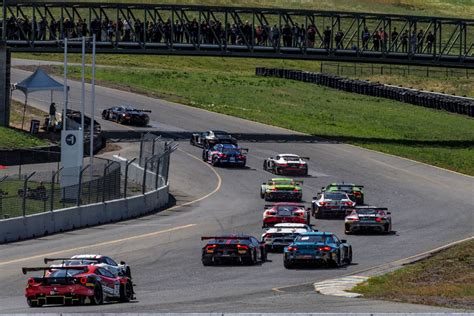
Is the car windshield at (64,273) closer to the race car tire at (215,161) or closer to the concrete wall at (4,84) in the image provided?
the race car tire at (215,161)

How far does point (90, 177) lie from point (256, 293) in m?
19.0

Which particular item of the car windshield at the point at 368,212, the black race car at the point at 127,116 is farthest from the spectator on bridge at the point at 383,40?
the car windshield at the point at 368,212

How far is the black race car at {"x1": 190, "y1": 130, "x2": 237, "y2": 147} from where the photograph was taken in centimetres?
8062

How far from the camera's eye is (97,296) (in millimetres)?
33500

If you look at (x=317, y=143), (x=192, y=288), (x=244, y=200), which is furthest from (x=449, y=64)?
(x=192, y=288)

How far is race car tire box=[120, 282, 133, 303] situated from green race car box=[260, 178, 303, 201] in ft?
98.3

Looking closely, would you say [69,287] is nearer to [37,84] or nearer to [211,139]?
[211,139]

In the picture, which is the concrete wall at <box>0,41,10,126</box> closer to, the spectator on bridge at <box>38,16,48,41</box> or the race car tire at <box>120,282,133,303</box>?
the spectator on bridge at <box>38,16,48,41</box>

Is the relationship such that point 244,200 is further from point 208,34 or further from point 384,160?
point 208,34

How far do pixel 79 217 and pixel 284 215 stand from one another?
794 centimetres

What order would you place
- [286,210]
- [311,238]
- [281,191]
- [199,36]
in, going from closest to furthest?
[311,238]
[286,210]
[281,191]
[199,36]

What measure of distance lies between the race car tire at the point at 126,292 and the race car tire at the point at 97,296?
631 millimetres

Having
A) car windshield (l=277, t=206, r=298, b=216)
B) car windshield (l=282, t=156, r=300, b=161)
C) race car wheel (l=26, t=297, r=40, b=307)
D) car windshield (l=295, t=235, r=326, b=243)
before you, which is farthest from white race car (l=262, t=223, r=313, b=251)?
car windshield (l=282, t=156, r=300, b=161)

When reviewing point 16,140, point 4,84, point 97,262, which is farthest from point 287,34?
point 97,262
